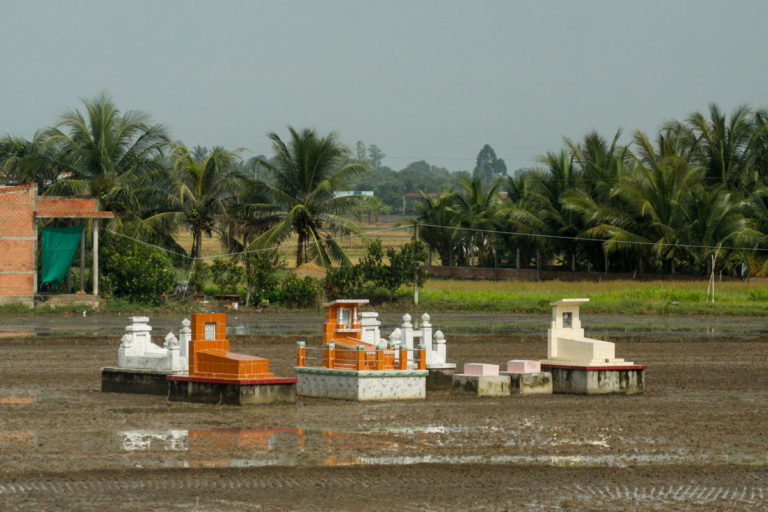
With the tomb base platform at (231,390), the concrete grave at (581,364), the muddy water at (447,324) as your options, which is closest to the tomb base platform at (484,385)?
the concrete grave at (581,364)

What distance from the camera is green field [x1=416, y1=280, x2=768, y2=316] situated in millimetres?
42344

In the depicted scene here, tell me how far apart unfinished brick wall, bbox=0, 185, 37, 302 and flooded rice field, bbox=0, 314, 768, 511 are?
17.2m

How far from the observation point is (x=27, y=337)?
28484 millimetres

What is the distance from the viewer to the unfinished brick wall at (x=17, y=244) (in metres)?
37.2

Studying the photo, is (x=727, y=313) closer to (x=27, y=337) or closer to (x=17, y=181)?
(x=27, y=337)

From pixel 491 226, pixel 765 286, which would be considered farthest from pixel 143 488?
pixel 491 226

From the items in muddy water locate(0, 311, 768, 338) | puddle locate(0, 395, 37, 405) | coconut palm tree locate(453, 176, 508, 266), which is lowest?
puddle locate(0, 395, 37, 405)

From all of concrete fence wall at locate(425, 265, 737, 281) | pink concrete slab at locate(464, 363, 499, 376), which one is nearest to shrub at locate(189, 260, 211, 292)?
concrete fence wall at locate(425, 265, 737, 281)

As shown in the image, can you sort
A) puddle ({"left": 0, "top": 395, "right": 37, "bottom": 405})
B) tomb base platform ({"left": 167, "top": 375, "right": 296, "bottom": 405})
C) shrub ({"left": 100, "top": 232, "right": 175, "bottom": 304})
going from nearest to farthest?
tomb base platform ({"left": 167, "top": 375, "right": 296, "bottom": 405}) → puddle ({"left": 0, "top": 395, "right": 37, "bottom": 405}) → shrub ({"left": 100, "top": 232, "right": 175, "bottom": 304})

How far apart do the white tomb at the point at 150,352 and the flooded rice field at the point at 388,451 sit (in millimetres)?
637

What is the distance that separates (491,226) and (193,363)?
4614 centimetres

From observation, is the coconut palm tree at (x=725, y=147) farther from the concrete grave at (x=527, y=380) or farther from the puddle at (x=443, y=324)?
the concrete grave at (x=527, y=380)

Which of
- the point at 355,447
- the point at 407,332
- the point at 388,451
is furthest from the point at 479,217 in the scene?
the point at 388,451

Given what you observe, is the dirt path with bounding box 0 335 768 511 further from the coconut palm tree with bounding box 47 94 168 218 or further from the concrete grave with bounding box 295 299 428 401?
the coconut palm tree with bounding box 47 94 168 218
